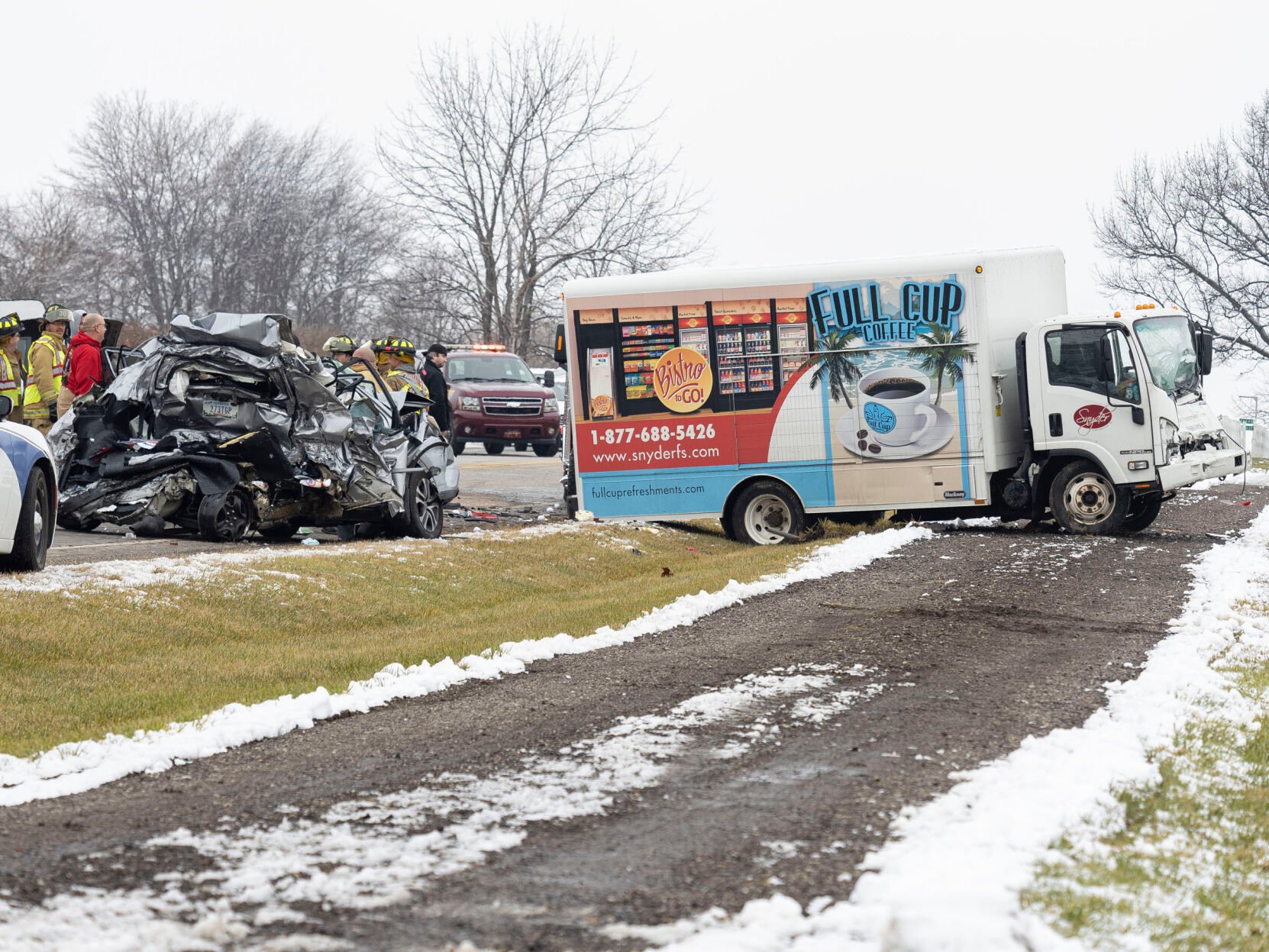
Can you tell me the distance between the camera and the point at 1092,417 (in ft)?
52.5

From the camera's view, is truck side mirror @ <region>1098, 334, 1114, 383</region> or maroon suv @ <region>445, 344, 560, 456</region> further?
maroon suv @ <region>445, 344, 560, 456</region>

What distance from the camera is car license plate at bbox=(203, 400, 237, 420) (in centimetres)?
1462

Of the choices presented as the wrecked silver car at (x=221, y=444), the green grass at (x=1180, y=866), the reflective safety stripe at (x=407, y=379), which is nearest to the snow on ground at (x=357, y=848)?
the green grass at (x=1180, y=866)

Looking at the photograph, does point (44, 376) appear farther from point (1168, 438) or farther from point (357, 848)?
point (357, 848)

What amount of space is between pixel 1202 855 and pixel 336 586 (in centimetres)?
860

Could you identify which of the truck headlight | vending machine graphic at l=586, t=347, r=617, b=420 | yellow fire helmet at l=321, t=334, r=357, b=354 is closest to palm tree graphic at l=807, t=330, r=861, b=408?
vending machine graphic at l=586, t=347, r=617, b=420

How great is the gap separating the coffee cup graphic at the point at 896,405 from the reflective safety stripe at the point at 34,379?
8841 millimetres

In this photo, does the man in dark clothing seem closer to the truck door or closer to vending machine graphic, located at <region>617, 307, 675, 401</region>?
vending machine graphic, located at <region>617, 307, 675, 401</region>

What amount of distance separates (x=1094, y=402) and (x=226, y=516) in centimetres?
942

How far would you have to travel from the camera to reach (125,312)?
58625 mm

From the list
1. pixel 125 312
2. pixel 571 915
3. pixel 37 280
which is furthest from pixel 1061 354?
pixel 125 312

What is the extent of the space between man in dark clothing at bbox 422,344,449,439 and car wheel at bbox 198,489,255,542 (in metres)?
4.60

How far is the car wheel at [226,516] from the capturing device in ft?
47.0

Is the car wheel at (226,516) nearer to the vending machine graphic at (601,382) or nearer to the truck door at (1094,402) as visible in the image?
the vending machine graphic at (601,382)
